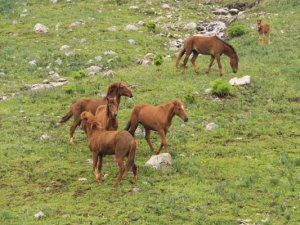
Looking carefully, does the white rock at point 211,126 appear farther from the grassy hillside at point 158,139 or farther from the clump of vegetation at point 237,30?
the clump of vegetation at point 237,30

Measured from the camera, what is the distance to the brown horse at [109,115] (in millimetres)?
15773

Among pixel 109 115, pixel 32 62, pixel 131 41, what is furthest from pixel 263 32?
pixel 109 115

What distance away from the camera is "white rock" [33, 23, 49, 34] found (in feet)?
110

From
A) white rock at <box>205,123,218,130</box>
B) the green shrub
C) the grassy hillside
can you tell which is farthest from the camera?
the green shrub

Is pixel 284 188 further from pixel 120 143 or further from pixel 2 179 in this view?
pixel 2 179

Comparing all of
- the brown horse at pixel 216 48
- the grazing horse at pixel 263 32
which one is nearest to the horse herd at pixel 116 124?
the brown horse at pixel 216 48

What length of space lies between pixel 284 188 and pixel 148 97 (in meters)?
9.02

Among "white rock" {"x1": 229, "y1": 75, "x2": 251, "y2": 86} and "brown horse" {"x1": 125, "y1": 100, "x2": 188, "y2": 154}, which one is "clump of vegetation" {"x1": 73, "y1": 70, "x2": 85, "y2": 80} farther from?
"brown horse" {"x1": 125, "y1": 100, "x2": 188, "y2": 154}

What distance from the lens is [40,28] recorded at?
3388cm

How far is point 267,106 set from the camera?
66.9 ft

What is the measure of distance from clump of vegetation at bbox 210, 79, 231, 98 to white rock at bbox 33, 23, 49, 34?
15824mm

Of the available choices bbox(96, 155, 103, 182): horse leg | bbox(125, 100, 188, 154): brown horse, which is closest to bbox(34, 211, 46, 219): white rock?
bbox(96, 155, 103, 182): horse leg

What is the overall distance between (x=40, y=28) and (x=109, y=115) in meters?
19.4

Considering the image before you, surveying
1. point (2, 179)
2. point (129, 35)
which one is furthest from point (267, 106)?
point (129, 35)
